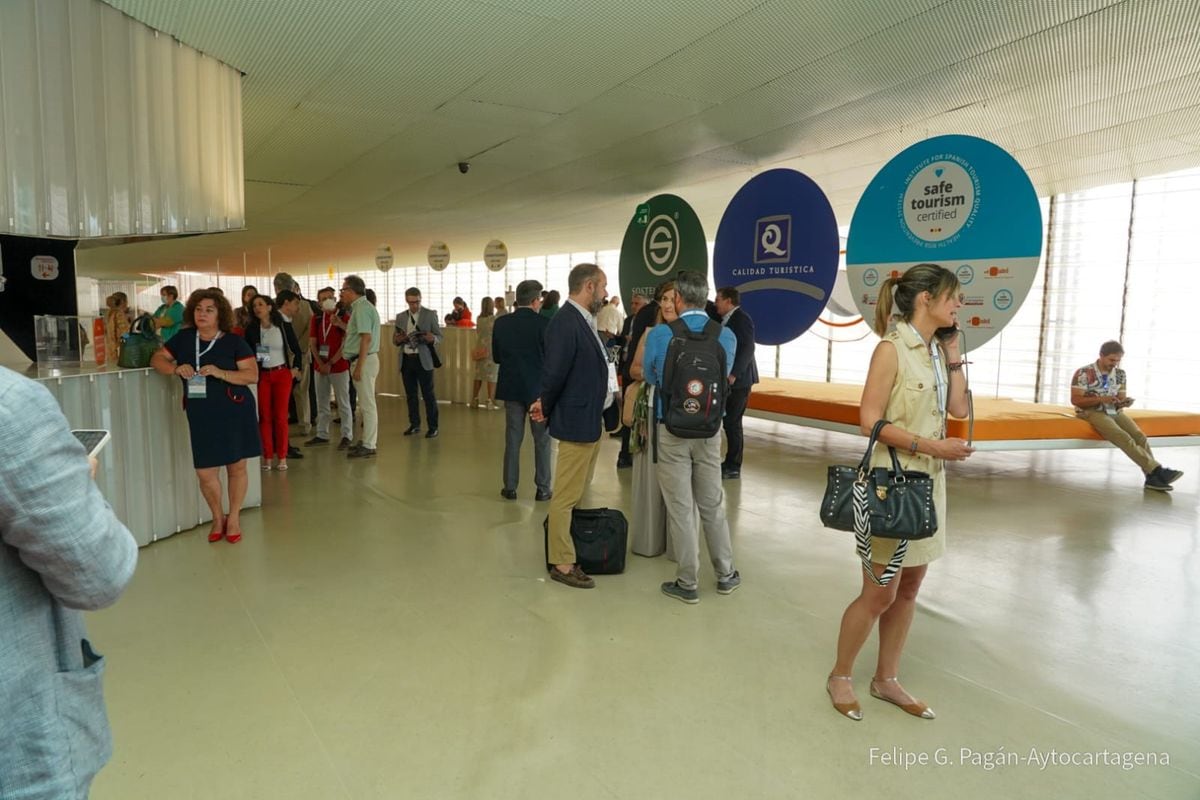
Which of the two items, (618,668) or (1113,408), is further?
(1113,408)

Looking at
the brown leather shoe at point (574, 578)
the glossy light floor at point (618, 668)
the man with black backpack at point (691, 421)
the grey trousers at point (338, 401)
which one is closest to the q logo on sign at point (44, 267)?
the glossy light floor at point (618, 668)

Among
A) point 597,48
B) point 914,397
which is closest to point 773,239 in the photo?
point 597,48

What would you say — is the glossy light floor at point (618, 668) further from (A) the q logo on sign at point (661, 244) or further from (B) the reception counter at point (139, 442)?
Result: (A) the q logo on sign at point (661, 244)

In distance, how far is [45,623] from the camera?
3.52 ft

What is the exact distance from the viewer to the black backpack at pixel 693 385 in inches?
139

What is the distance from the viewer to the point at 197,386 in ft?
14.5

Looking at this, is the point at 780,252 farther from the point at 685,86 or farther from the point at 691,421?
the point at 691,421

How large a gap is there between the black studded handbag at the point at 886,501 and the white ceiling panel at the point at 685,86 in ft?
8.73

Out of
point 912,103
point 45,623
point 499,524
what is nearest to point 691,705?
point 45,623

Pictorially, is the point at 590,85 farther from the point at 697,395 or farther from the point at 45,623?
the point at 45,623

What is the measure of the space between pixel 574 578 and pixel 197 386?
99.8 inches

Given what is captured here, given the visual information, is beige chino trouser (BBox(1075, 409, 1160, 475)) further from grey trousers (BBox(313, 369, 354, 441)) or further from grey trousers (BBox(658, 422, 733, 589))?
grey trousers (BBox(313, 369, 354, 441))

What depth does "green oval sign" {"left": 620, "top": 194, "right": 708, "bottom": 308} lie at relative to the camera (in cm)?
725

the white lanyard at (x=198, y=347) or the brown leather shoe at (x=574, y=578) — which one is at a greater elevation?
the white lanyard at (x=198, y=347)
